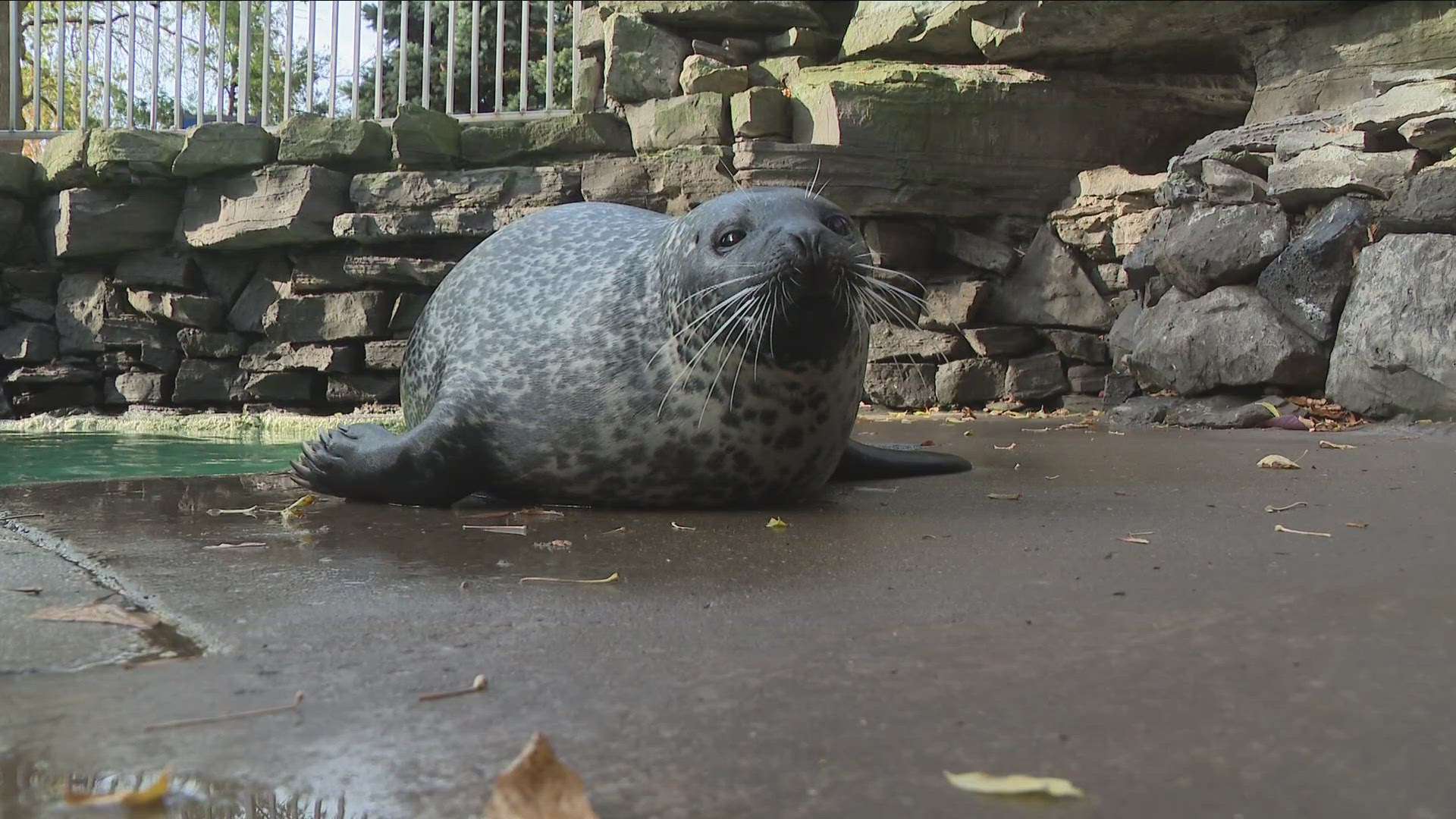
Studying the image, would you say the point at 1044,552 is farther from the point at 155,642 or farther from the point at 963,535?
the point at 155,642

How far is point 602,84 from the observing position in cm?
1145

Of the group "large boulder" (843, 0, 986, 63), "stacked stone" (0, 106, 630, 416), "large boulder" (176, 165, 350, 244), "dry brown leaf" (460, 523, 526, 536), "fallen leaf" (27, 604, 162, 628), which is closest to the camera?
"fallen leaf" (27, 604, 162, 628)

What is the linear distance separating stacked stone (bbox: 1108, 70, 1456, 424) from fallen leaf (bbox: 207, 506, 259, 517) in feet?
17.3

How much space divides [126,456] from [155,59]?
719 centimetres

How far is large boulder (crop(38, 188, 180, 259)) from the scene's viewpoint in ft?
39.0

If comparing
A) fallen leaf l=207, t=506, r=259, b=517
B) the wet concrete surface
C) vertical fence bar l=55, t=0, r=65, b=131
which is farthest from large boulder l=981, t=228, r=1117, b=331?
vertical fence bar l=55, t=0, r=65, b=131

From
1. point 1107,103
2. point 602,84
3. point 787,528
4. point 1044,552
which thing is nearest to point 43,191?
point 602,84

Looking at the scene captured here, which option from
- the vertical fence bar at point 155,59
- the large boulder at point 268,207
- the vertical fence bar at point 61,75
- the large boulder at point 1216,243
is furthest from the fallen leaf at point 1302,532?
the vertical fence bar at point 61,75

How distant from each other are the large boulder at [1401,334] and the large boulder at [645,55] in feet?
19.3

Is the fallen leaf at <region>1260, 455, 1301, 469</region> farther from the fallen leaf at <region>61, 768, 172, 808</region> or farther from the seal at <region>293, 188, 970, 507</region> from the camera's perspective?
the fallen leaf at <region>61, 768, 172, 808</region>

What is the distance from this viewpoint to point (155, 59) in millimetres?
13023

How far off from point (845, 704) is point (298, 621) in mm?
1083

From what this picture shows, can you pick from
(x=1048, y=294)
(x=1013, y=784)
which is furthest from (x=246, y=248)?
(x=1013, y=784)

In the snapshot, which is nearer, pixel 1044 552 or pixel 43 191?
pixel 1044 552
